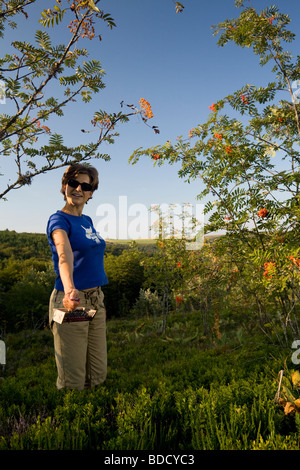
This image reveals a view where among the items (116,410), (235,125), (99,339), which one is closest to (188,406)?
(116,410)

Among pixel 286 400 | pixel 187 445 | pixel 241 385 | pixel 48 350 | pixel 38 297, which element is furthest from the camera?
pixel 38 297

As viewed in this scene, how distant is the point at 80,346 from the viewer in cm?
234

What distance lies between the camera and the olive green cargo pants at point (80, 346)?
90.0 inches

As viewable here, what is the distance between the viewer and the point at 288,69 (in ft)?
11.8

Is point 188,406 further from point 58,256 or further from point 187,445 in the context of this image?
point 58,256

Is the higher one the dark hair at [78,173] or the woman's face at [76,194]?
the dark hair at [78,173]

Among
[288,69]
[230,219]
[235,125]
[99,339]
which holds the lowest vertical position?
[99,339]

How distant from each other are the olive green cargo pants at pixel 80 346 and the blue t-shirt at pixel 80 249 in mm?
121

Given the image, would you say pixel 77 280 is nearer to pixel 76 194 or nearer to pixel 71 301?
pixel 71 301

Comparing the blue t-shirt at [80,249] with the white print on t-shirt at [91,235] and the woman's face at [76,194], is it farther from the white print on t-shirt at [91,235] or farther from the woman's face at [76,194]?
the woman's face at [76,194]

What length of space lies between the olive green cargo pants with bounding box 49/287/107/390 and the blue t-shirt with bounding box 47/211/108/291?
0.12 metres

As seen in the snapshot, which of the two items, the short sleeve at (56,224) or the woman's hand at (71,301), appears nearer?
the woman's hand at (71,301)

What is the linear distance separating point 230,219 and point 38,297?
12.5 m

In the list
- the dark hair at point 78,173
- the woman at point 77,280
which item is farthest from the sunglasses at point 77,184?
the dark hair at point 78,173
